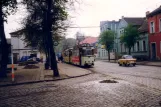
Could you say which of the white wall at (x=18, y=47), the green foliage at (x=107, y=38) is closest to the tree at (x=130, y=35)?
the green foliage at (x=107, y=38)

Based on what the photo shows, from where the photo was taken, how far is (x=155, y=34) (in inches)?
1574

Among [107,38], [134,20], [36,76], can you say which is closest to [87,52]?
[36,76]

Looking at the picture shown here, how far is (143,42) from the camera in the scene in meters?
45.5

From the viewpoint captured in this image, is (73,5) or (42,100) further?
(73,5)

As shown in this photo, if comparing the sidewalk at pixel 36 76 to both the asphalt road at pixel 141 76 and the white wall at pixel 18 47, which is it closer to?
the asphalt road at pixel 141 76

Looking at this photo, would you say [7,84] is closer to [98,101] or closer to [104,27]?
[98,101]

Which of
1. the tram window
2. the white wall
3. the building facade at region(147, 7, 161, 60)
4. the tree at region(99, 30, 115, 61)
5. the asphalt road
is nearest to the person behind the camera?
the asphalt road

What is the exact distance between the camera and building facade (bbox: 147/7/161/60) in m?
38.7

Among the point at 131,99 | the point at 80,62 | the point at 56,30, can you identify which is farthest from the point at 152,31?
the point at 131,99

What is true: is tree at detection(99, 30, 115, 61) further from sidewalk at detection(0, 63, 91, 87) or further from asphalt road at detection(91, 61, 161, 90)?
sidewalk at detection(0, 63, 91, 87)

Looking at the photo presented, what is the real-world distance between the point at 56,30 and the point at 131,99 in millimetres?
25262

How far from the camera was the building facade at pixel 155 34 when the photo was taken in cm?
3866

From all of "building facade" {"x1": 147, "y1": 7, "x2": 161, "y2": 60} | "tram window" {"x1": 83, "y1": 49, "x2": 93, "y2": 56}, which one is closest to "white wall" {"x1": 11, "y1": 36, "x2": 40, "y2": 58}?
"tram window" {"x1": 83, "y1": 49, "x2": 93, "y2": 56}

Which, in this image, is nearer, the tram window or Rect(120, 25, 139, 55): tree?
the tram window
